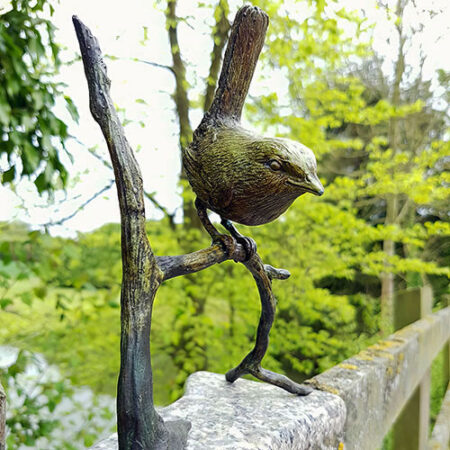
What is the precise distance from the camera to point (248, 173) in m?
0.45

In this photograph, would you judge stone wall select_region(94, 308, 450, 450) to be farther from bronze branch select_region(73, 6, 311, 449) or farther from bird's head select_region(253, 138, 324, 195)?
bird's head select_region(253, 138, 324, 195)

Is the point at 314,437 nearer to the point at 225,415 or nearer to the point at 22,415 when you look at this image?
the point at 225,415

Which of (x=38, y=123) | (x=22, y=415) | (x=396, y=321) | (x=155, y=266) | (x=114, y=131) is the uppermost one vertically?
(x=38, y=123)

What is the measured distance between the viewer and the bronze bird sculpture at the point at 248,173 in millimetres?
446

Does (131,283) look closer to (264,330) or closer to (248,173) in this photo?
(248,173)

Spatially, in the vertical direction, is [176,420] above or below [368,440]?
above

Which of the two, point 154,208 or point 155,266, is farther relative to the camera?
point 154,208

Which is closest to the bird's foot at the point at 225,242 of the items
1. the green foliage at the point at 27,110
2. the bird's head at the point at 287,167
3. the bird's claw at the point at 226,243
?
the bird's claw at the point at 226,243

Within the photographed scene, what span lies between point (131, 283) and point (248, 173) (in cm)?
16

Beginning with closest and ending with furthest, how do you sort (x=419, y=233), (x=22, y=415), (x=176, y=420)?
(x=176, y=420)
(x=22, y=415)
(x=419, y=233)

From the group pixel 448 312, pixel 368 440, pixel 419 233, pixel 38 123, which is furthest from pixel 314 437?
pixel 448 312

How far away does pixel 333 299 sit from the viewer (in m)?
1.89

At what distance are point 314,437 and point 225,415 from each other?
13cm

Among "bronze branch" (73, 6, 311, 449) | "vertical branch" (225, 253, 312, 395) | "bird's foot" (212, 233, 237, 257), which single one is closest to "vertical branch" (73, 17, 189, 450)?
"bronze branch" (73, 6, 311, 449)
